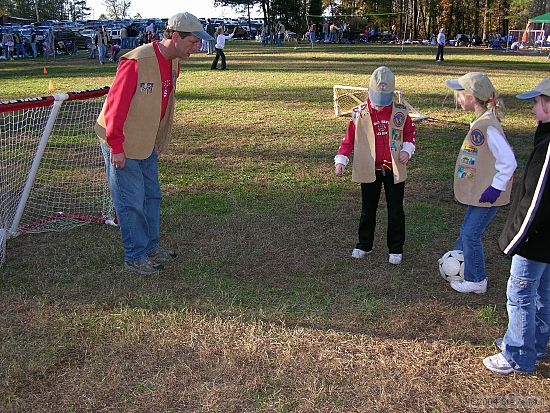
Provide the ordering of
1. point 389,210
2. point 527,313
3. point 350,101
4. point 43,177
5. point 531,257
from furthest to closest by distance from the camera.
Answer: point 350,101
point 43,177
point 389,210
point 527,313
point 531,257

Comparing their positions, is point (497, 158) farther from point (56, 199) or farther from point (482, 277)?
point (56, 199)

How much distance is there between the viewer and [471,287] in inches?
185

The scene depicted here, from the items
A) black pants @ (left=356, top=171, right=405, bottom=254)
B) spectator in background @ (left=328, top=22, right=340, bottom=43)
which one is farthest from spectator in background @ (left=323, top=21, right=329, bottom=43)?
black pants @ (left=356, top=171, right=405, bottom=254)

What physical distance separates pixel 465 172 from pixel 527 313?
1349 mm

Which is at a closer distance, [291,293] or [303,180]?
[291,293]

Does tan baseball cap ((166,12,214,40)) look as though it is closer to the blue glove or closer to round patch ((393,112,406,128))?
round patch ((393,112,406,128))

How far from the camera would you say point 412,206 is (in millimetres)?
6922

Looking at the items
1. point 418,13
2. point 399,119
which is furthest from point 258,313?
point 418,13

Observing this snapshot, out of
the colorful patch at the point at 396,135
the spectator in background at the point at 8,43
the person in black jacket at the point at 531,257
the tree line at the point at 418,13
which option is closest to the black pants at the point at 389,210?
the colorful patch at the point at 396,135

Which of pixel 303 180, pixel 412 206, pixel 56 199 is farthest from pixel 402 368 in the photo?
pixel 56 199

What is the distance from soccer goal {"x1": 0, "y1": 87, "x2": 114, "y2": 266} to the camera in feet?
19.0

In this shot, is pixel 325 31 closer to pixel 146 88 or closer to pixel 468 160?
pixel 146 88

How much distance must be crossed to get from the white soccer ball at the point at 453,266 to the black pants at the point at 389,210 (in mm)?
502

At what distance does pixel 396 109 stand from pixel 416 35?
64841 millimetres
